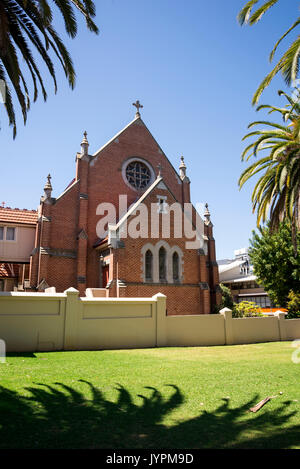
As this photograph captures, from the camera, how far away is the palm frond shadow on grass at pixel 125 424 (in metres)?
4.46

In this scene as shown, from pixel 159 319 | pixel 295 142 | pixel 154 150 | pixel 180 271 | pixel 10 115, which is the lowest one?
pixel 159 319

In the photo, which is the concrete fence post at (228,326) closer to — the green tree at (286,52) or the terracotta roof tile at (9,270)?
the green tree at (286,52)

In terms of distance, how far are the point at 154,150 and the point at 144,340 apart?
778 inches

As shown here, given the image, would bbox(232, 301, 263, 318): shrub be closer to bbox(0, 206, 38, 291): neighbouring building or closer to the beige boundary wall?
the beige boundary wall

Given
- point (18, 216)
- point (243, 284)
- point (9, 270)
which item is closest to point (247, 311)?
point (18, 216)

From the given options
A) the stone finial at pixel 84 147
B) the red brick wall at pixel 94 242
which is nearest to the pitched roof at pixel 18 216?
the red brick wall at pixel 94 242

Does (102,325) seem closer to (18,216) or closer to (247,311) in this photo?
(247,311)

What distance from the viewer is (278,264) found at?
84.5 ft

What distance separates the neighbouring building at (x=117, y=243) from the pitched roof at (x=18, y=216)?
0.91 m

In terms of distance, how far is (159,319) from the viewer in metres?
14.8

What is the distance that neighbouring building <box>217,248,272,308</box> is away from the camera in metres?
43.2

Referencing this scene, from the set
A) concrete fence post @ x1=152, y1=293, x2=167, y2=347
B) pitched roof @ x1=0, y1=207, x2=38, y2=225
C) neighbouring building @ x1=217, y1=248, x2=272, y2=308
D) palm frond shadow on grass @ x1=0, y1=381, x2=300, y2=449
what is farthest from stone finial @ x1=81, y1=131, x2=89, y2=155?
neighbouring building @ x1=217, y1=248, x2=272, y2=308
